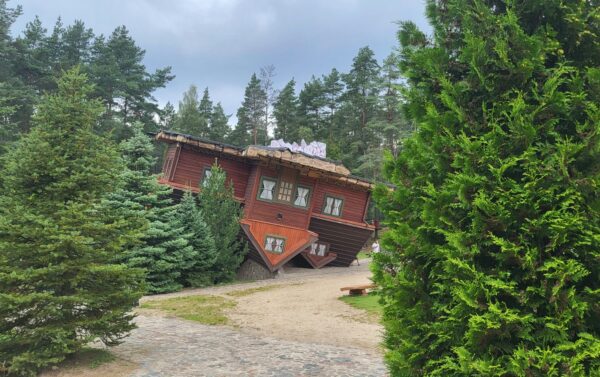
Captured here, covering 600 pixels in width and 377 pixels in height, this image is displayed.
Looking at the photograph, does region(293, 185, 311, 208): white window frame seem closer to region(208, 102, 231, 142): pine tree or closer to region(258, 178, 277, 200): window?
region(258, 178, 277, 200): window

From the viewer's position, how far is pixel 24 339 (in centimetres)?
754

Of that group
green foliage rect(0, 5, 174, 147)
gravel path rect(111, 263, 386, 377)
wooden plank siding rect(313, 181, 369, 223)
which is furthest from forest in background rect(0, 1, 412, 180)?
gravel path rect(111, 263, 386, 377)

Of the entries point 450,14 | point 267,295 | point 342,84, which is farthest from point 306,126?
point 450,14

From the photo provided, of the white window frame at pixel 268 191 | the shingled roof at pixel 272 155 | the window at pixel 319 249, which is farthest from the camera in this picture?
the window at pixel 319 249

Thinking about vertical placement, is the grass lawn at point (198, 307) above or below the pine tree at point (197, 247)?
below

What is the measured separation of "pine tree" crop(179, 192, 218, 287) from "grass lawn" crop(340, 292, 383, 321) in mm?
7534

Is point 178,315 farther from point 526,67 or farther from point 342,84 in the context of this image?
point 342,84

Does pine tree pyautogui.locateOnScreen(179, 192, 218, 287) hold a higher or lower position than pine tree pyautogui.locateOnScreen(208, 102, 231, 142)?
lower

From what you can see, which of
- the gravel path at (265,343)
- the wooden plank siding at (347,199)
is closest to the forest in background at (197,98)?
the wooden plank siding at (347,199)

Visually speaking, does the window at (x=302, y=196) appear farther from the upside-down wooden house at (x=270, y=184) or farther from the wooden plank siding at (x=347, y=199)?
the wooden plank siding at (x=347, y=199)

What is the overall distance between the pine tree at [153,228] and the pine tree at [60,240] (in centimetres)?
1061

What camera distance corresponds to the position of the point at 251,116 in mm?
62469

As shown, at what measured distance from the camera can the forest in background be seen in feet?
135

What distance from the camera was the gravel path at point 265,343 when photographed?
8547 mm
